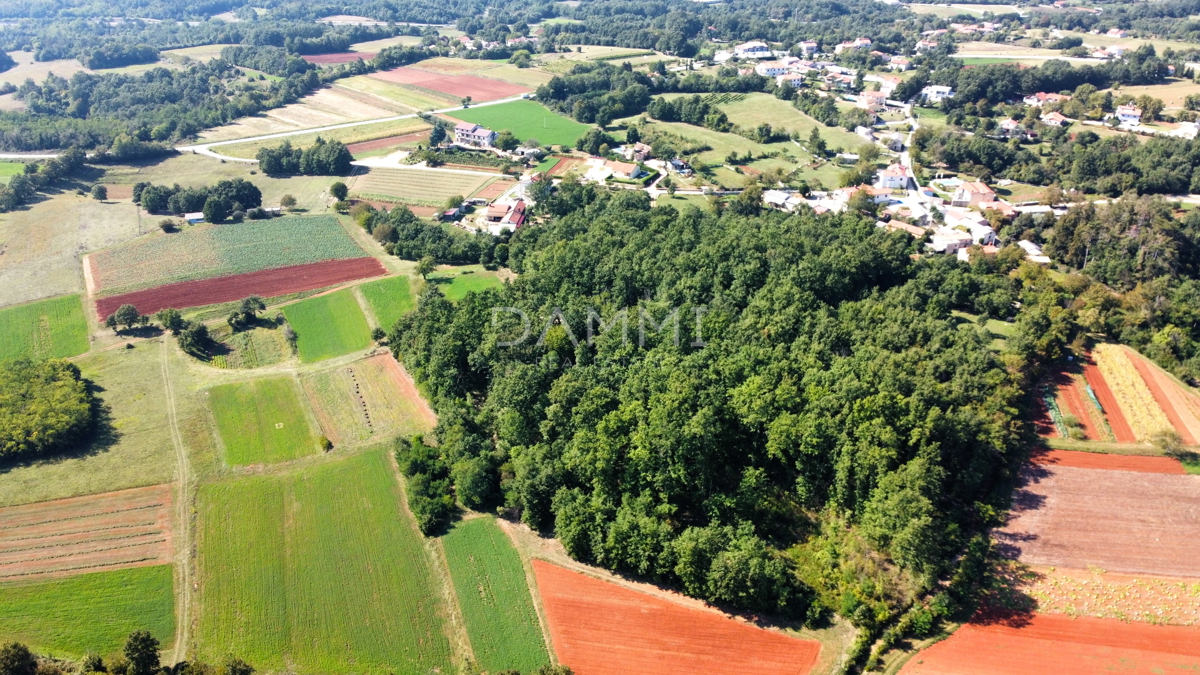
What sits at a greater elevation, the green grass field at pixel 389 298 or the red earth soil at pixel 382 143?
the red earth soil at pixel 382 143

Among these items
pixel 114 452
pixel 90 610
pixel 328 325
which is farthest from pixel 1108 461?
pixel 114 452

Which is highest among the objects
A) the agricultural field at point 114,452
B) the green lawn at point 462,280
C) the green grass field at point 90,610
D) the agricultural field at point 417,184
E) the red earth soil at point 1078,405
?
the agricultural field at point 417,184

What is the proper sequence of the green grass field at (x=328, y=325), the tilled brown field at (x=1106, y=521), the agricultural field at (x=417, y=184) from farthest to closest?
1. the agricultural field at (x=417, y=184)
2. the green grass field at (x=328, y=325)
3. the tilled brown field at (x=1106, y=521)

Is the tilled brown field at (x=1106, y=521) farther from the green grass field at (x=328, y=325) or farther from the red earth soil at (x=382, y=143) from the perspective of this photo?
the red earth soil at (x=382, y=143)

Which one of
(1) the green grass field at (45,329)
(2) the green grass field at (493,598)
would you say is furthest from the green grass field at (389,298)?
(2) the green grass field at (493,598)

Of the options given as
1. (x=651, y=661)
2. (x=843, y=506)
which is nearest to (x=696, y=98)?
(x=843, y=506)

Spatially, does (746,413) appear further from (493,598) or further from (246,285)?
(246,285)

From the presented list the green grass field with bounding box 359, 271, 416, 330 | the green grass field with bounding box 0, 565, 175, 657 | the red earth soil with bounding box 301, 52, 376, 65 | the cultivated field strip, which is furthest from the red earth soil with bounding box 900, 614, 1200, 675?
the red earth soil with bounding box 301, 52, 376, 65
